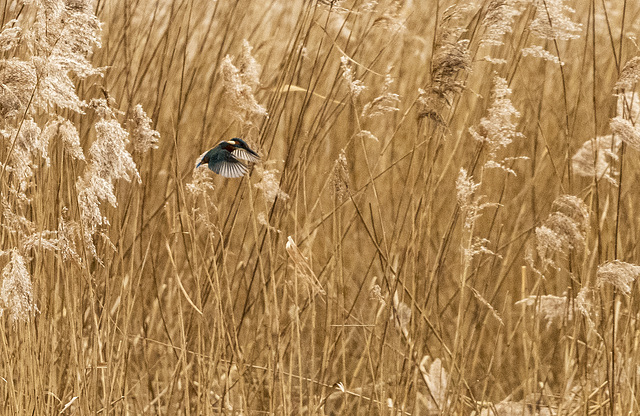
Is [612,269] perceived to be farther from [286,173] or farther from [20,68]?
[20,68]

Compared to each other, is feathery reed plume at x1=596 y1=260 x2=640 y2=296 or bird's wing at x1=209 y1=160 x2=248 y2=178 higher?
bird's wing at x1=209 y1=160 x2=248 y2=178

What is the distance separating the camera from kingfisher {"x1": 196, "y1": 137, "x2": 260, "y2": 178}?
115 cm

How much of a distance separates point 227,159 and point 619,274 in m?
0.70

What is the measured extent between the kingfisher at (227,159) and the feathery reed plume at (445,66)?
0.32 meters

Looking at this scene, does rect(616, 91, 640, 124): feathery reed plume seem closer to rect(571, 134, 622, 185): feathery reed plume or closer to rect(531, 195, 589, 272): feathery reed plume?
rect(571, 134, 622, 185): feathery reed plume

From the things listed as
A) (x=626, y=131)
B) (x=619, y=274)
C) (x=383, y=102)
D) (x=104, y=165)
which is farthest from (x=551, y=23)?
(x=104, y=165)

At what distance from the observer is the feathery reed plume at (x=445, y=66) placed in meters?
1.17

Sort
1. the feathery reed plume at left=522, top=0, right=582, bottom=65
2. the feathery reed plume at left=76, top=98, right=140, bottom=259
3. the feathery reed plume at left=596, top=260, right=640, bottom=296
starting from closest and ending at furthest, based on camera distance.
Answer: the feathery reed plume at left=76, top=98, right=140, bottom=259 → the feathery reed plume at left=596, top=260, right=640, bottom=296 → the feathery reed plume at left=522, top=0, right=582, bottom=65

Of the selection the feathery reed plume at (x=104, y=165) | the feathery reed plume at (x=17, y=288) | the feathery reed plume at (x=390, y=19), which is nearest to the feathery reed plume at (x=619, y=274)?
the feathery reed plume at (x=390, y=19)

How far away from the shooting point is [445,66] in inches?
46.8

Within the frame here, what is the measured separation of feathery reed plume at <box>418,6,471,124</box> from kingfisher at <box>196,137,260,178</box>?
0.32 metres

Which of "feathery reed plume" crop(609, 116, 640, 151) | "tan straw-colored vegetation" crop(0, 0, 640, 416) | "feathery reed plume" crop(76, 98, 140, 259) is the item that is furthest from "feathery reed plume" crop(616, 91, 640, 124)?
"feathery reed plume" crop(76, 98, 140, 259)

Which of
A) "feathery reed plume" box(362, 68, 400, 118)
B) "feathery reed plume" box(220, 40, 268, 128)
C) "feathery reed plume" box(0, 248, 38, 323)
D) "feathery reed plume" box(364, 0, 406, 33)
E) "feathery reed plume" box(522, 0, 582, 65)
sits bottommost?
"feathery reed plume" box(0, 248, 38, 323)

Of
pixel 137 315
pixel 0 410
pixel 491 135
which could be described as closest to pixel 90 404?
pixel 0 410
